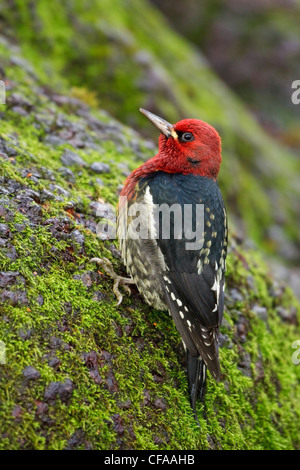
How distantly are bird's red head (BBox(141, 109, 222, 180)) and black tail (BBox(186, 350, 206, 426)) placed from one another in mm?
1421

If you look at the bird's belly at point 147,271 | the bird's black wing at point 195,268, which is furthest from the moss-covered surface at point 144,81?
the bird's belly at point 147,271

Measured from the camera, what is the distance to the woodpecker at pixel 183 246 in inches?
123

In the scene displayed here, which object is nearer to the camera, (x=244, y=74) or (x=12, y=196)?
(x=12, y=196)

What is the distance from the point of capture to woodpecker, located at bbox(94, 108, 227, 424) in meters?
3.13

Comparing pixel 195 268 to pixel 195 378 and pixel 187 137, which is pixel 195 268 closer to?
pixel 195 378

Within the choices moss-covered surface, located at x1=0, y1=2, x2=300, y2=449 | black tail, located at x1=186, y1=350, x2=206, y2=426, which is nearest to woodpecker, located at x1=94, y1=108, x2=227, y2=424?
black tail, located at x1=186, y1=350, x2=206, y2=426

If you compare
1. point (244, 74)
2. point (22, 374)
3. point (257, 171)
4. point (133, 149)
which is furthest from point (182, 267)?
point (244, 74)

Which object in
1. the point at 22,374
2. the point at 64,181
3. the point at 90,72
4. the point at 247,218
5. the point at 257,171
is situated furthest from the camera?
the point at 257,171

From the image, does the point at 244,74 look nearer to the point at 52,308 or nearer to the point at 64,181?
the point at 64,181

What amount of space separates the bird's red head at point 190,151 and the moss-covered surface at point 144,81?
2.94 metres

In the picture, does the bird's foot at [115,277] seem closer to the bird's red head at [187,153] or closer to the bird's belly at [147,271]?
the bird's belly at [147,271]

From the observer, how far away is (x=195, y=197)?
3.40 metres

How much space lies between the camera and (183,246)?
3219 millimetres

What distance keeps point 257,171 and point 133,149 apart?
418 cm
